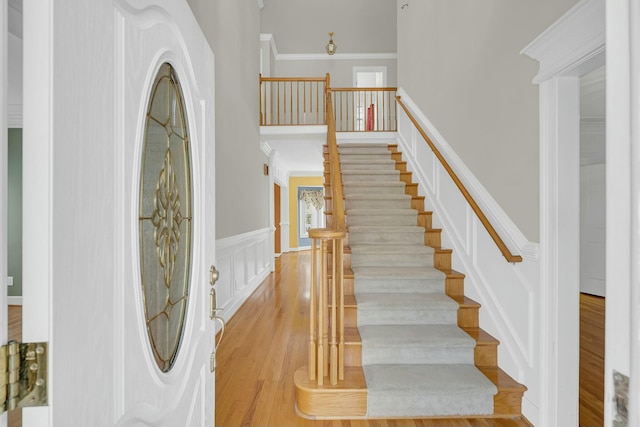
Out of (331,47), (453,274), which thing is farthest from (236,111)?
(331,47)

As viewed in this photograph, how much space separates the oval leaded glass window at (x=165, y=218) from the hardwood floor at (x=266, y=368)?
1.27 meters

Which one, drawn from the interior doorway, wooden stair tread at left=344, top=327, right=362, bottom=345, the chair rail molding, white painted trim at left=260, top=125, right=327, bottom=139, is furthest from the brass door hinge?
white painted trim at left=260, top=125, right=327, bottom=139

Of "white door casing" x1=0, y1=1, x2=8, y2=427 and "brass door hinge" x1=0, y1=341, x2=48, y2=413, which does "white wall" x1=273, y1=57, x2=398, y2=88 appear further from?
"brass door hinge" x1=0, y1=341, x2=48, y2=413

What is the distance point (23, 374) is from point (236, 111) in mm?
3984

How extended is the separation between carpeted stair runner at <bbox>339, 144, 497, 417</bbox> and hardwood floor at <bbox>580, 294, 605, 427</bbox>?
1.93 feet

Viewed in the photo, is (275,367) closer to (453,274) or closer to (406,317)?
(406,317)

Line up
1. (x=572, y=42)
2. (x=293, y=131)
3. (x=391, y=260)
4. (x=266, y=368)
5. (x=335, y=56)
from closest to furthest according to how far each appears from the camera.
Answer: (x=572, y=42), (x=266, y=368), (x=391, y=260), (x=293, y=131), (x=335, y=56)

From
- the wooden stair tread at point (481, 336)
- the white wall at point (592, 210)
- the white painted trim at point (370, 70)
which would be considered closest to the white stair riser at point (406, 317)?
the wooden stair tread at point (481, 336)

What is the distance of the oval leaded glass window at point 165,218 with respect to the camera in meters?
0.87

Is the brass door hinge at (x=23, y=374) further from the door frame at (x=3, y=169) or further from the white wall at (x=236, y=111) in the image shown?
the white wall at (x=236, y=111)

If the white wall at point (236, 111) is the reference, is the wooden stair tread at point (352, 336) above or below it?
below

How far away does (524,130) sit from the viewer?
209 centimetres

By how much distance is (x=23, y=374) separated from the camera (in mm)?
489
